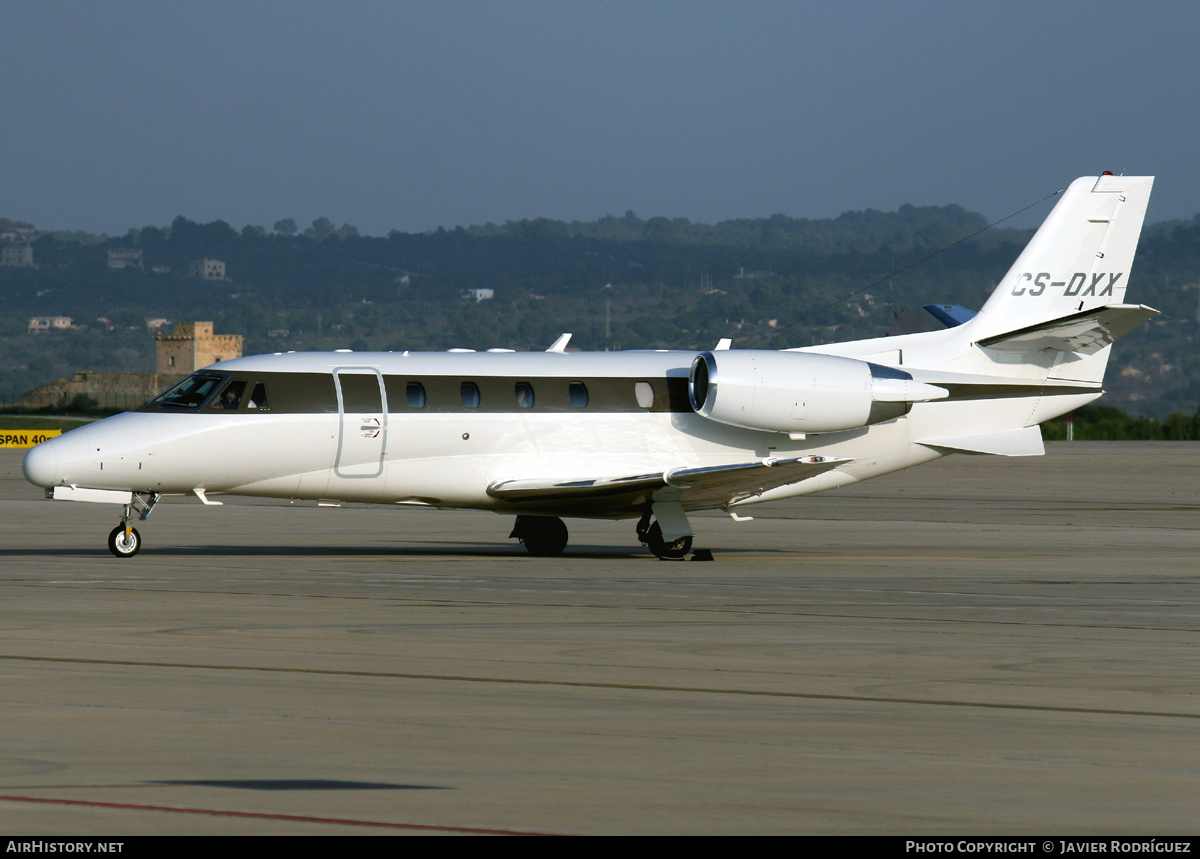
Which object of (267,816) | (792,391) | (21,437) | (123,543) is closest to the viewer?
(267,816)

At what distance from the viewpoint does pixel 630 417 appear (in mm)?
25062

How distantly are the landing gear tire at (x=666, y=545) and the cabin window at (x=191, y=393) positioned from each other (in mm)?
6769

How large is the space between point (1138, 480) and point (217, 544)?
123 feet

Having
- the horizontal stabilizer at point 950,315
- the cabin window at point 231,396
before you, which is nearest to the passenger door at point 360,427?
the cabin window at point 231,396

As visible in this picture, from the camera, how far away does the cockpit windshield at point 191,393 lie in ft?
76.5

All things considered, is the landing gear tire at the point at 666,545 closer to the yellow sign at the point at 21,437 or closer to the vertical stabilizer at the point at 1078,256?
the vertical stabilizer at the point at 1078,256

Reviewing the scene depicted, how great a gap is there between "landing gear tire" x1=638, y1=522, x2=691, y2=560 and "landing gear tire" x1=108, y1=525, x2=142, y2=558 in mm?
7508

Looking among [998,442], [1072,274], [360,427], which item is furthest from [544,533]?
[1072,274]

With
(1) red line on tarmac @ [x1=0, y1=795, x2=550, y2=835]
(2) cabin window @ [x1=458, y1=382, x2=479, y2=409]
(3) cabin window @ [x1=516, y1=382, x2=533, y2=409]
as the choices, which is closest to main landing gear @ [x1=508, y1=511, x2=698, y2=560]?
(3) cabin window @ [x1=516, y1=382, x2=533, y2=409]

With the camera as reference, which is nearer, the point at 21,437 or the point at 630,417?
the point at 630,417

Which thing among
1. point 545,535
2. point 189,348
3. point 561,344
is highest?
point 561,344

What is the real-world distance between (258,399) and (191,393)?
37.6 inches

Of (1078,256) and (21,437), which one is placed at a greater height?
(1078,256)

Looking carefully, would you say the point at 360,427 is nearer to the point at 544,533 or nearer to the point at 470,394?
the point at 470,394
